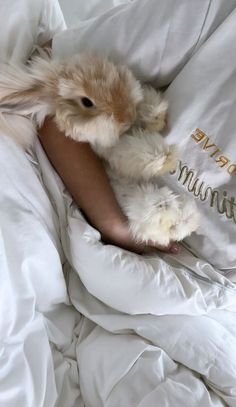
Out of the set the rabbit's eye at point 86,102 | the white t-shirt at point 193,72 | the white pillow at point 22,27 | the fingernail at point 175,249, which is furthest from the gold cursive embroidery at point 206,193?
the white pillow at point 22,27

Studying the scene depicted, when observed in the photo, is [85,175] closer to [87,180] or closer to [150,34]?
[87,180]

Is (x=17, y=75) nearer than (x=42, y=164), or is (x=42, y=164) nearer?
(x=17, y=75)

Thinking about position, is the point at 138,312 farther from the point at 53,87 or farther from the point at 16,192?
the point at 53,87

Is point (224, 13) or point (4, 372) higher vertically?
point (224, 13)

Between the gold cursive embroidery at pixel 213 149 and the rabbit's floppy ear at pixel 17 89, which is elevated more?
the gold cursive embroidery at pixel 213 149

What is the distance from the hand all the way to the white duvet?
2cm

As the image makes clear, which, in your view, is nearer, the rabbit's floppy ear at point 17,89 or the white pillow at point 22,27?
the rabbit's floppy ear at point 17,89

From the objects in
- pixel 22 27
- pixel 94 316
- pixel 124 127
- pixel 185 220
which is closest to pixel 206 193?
pixel 185 220

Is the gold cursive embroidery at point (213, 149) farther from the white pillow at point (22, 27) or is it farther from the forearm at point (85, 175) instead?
the white pillow at point (22, 27)

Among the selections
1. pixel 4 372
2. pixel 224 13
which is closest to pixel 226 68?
pixel 224 13

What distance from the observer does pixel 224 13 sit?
0.74m

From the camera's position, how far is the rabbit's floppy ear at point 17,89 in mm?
679

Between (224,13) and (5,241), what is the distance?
544mm

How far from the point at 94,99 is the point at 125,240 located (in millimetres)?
274
